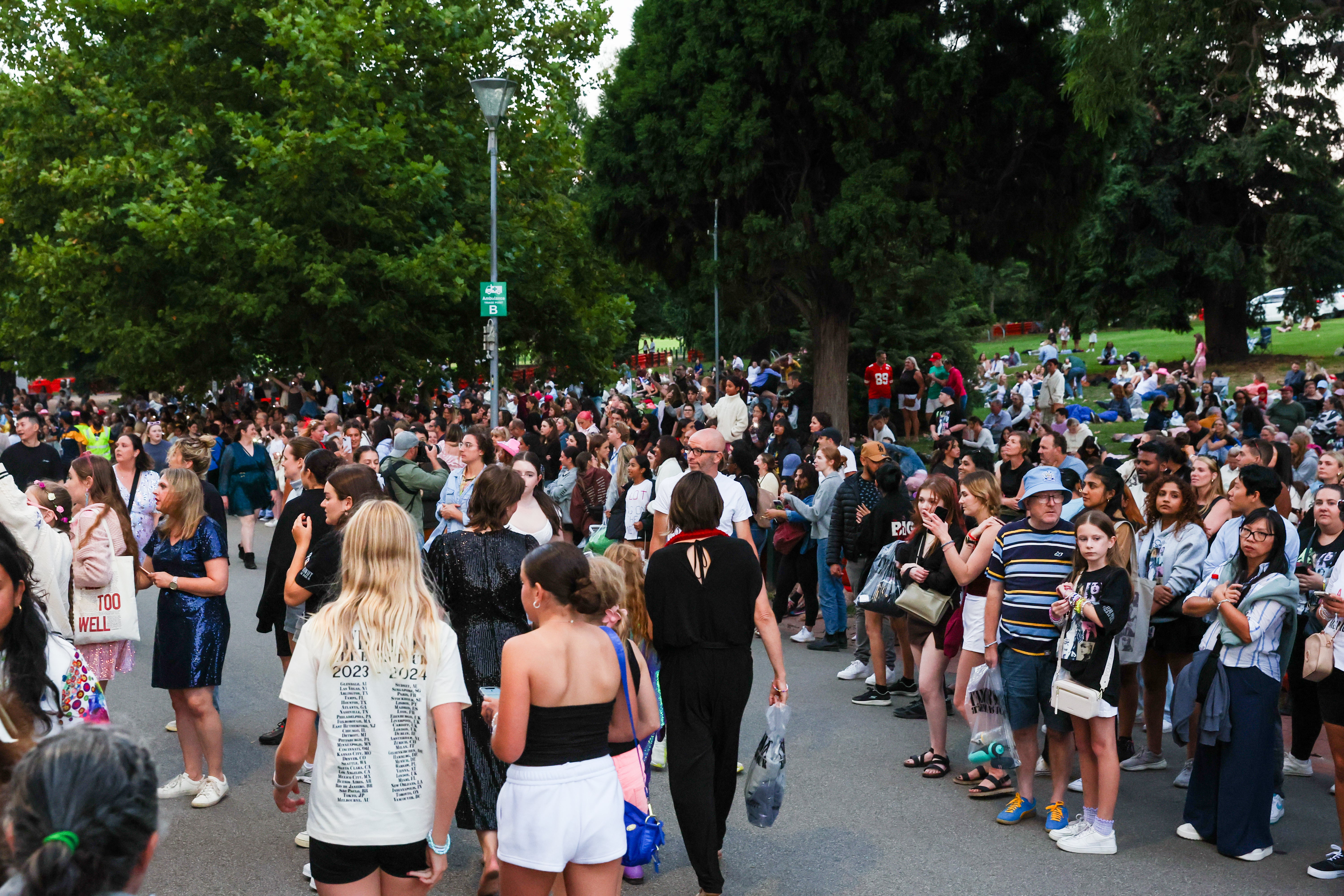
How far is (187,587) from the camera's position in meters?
6.42

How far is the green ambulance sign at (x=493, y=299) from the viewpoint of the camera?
1666cm

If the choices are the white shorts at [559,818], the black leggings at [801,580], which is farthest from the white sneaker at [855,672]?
the white shorts at [559,818]

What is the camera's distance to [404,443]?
12.1m

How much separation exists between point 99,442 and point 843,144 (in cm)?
1223

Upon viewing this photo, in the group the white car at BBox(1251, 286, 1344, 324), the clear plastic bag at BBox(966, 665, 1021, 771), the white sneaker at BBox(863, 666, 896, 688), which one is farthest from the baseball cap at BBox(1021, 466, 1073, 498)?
the white car at BBox(1251, 286, 1344, 324)

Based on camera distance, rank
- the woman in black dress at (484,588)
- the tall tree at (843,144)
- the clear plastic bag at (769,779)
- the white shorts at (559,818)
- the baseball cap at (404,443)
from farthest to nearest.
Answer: the tall tree at (843,144)
the baseball cap at (404,443)
the clear plastic bag at (769,779)
the woman in black dress at (484,588)
the white shorts at (559,818)

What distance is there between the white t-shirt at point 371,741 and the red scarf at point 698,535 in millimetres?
1735

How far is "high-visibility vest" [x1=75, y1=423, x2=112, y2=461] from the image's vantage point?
18.5 meters

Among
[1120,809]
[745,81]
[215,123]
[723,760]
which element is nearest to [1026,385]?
[745,81]

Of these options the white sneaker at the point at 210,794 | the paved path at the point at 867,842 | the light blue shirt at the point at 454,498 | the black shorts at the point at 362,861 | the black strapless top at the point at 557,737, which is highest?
the light blue shirt at the point at 454,498

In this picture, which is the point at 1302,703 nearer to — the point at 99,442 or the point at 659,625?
the point at 659,625

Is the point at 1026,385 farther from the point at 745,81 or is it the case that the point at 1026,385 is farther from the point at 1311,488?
the point at 1311,488

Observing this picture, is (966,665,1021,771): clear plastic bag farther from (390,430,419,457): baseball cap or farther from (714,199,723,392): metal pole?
(714,199,723,392): metal pole

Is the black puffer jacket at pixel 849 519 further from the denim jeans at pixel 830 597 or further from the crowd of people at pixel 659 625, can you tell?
the denim jeans at pixel 830 597
